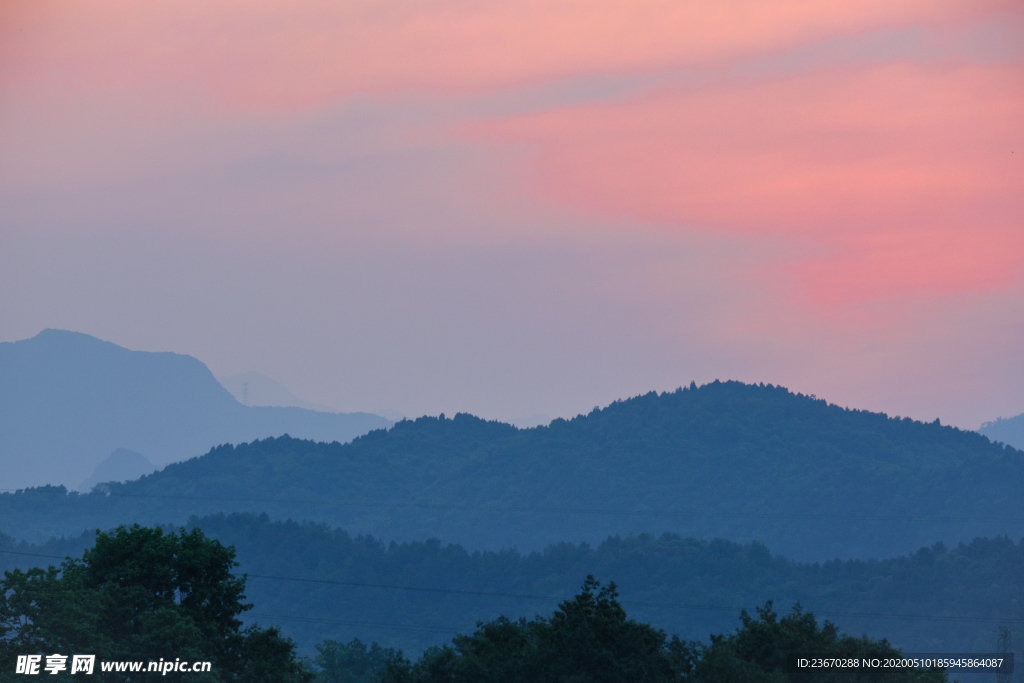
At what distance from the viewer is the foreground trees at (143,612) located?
37.9 m

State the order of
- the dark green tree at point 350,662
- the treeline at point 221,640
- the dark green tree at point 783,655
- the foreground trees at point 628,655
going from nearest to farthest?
the treeline at point 221,640 < the dark green tree at point 783,655 < the foreground trees at point 628,655 < the dark green tree at point 350,662

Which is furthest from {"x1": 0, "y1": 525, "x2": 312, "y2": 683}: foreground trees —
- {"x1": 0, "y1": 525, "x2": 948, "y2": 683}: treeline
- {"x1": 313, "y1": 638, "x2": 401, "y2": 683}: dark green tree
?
{"x1": 313, "y1": 638, "x2": 401, "y2": 683}: dark green tree

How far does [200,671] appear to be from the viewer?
3831 cm

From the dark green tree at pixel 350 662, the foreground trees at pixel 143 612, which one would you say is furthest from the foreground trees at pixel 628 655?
the dark green tree at pixel 350 662

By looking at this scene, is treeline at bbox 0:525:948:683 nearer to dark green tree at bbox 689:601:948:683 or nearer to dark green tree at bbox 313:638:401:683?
dark green tree at bbox 689:601:948:683

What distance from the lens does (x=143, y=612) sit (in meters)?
40.6

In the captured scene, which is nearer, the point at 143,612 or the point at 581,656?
the point at 143,612

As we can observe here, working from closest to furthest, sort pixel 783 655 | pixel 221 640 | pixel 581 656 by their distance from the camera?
pixel 221 640 → pixel 581 656 → pixel 783 655

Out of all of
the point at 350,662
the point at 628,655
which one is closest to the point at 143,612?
the point at 628,655

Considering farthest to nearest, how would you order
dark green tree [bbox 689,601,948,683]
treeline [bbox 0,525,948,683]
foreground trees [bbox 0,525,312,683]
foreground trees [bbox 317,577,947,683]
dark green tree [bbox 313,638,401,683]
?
1. dark green tree [bbox 313,638,401,683]
2. foreground trees [bbox 317,577,947,683]
3. dark green tree [bbox 689,601,948,683]
4. treeline [bbox 0,525,948,683]
5. foreground trees [bbox 0,525,312,683]

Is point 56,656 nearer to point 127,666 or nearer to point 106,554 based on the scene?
point 127,666

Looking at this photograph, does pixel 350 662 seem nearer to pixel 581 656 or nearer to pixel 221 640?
pixel 581 656

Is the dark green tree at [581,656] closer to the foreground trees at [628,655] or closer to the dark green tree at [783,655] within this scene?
the foreground trees at [628,655]

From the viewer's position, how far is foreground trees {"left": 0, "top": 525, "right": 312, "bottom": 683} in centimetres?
3794
